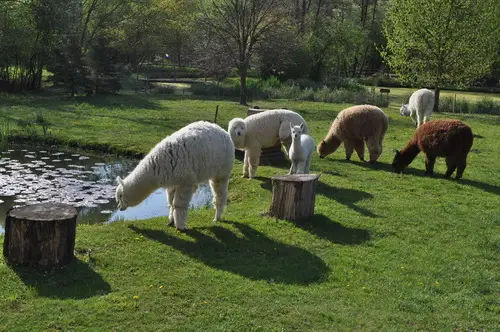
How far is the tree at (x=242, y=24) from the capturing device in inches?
1283

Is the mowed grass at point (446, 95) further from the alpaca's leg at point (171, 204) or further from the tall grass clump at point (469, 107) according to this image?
the alpaca's leg at point (171, 204)

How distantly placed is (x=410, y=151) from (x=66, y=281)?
10.7 m

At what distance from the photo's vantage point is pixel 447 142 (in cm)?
1399

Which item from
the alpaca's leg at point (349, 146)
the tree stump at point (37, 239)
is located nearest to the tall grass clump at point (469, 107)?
the alpaca's leg at point (349, 146)

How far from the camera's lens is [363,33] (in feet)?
185

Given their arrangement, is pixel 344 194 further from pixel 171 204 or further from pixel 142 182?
pixel 142 182

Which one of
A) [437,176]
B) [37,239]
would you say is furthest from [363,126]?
[37,239]

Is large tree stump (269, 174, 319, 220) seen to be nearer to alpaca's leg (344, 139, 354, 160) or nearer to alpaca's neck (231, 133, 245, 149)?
alpaca's neck (231, 133, 245, 149)

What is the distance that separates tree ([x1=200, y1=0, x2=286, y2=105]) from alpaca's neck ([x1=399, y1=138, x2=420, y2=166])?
61.4 feet

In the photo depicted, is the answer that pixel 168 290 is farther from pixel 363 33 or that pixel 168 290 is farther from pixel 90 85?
pixel 363 33

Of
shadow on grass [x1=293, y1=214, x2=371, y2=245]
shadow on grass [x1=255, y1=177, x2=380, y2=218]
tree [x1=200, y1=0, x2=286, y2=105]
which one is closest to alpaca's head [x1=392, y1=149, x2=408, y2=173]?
shadow on grass [x1=255, y1=177, x2=380, y2=218]

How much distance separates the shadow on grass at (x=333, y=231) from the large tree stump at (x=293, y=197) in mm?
208

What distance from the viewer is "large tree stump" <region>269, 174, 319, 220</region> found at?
34.1ft

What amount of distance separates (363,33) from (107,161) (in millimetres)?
43798
